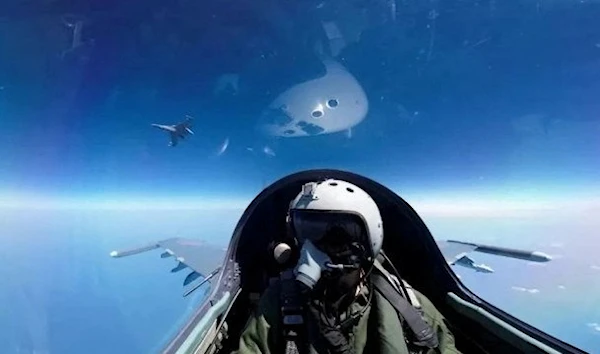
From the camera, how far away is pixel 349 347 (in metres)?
1.50

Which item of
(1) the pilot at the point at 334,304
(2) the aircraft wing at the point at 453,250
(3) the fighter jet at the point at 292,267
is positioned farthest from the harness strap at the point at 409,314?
(2) the aircraft wing at the point at 453,250

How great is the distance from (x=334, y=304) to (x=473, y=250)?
3.48 m

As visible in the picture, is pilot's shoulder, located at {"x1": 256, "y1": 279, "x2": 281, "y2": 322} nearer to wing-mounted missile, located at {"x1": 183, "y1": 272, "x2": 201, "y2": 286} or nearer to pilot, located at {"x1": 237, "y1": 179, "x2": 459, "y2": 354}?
pilot, located at {"x1": 237, "y1": 179, "x2": 459, "y2": 354}

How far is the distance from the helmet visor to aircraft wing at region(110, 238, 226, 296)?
2661 millimetres

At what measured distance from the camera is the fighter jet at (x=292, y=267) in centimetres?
197

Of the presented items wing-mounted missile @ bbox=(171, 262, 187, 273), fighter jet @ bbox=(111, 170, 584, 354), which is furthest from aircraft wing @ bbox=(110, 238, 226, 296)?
fighter jet @ bbox=(111, 170, 584, 354)

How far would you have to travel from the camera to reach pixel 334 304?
1574 millimetres

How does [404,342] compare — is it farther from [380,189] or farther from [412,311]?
[380,189]

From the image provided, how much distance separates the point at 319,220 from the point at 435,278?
0.99m

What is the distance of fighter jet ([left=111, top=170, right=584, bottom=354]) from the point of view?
1.97m

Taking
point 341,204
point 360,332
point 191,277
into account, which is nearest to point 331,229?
point 341,204

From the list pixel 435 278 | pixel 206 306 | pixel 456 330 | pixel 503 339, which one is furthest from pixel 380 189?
pixel 206 306

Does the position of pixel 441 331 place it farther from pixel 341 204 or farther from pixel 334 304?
pixel 341 204

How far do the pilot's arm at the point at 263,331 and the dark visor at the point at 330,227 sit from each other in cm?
26
